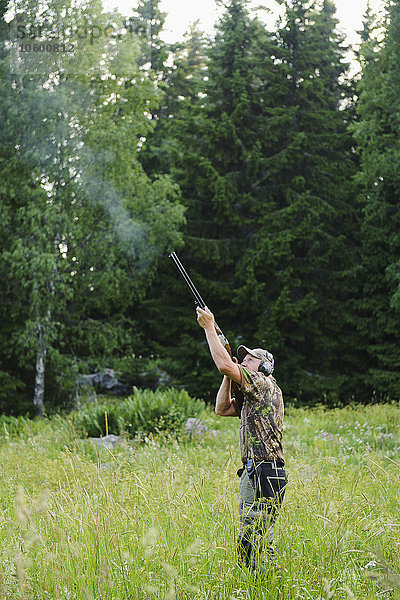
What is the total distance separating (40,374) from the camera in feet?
46.6

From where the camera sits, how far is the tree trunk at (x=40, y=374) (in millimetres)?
13898

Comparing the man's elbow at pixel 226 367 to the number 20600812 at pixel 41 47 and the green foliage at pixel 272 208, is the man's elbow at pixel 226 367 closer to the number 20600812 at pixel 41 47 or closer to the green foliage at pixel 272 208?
the green foliage at pixel 272 208

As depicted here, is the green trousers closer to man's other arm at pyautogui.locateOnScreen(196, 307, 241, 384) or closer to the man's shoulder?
the man's shoulder

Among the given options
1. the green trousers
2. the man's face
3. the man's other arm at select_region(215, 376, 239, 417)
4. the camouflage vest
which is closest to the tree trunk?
the man's other arm at select_region(215, 376, 239, 417)

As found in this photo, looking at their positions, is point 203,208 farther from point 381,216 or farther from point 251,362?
point 251,362

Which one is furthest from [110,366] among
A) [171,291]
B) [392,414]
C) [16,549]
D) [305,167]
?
[16,549]

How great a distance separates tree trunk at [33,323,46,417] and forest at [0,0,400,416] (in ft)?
0.17

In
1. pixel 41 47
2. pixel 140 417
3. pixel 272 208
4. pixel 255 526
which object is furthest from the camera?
pixel 272 208

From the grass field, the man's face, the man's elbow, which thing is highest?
the man's elbow

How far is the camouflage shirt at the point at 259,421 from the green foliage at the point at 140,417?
578 cm

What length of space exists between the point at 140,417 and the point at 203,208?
31.1 ft

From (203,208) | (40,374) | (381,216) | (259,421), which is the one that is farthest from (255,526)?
(203,208)

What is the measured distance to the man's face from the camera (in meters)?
3.64

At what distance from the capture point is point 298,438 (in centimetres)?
878
